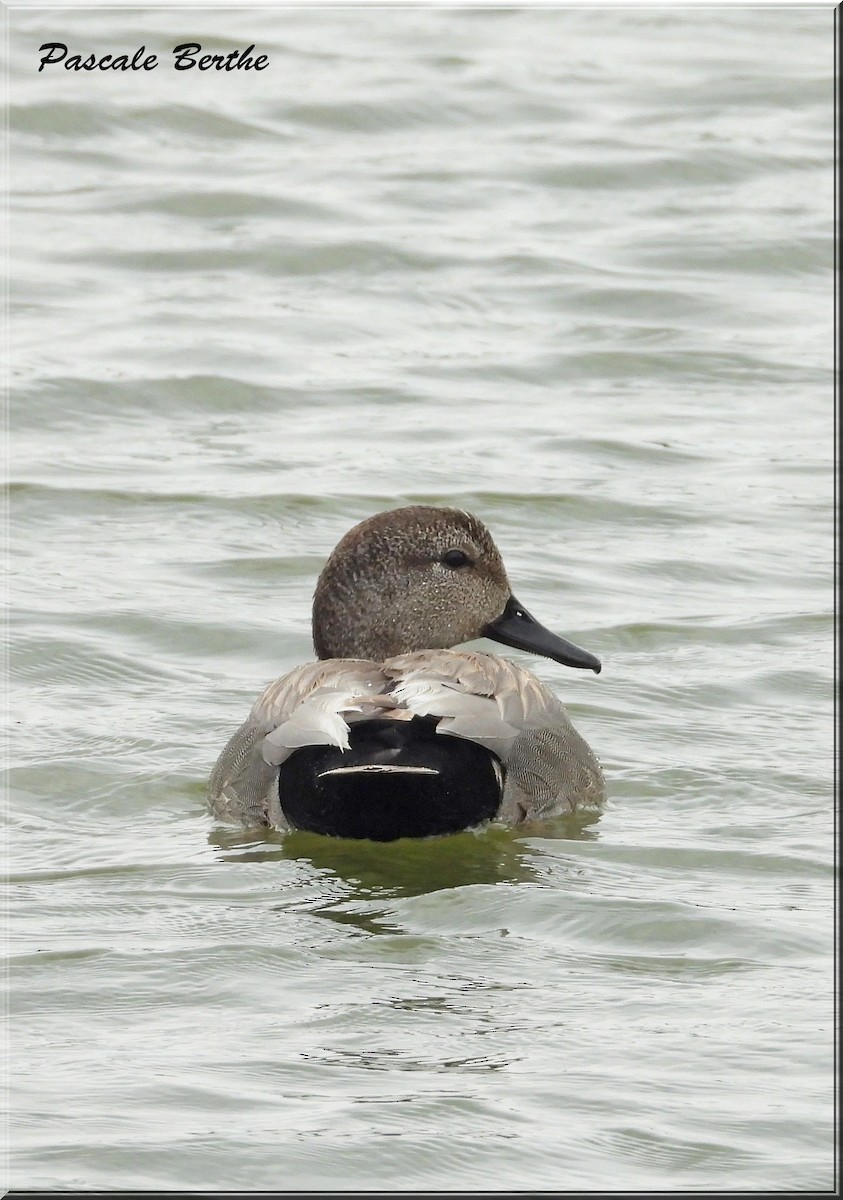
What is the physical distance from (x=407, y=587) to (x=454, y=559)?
7.4 inches

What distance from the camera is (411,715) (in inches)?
226

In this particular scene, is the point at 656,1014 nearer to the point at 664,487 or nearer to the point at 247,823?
the point at 247,823

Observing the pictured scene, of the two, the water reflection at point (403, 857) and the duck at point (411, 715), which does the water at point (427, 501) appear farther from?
the duck at point (411, 715)

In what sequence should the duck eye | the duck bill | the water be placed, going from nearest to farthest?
1. the water
2. the duck eye
3. the duck bill

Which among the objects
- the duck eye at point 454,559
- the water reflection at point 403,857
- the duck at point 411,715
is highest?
the duck eye at point 454,559

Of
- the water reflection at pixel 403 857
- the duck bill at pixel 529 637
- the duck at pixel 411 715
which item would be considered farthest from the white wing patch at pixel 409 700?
the duck bill at pixel 529 637

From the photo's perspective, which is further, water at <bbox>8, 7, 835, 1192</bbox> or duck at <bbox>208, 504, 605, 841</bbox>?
duck at <bbox>208, 504, 605, 841</bbox>

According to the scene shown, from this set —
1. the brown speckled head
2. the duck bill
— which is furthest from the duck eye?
the duck bill

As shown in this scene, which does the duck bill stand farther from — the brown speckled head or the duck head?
the brown speckled head

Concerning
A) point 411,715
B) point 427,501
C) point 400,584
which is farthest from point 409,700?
point 427,501

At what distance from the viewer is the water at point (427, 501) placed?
15.4 ft

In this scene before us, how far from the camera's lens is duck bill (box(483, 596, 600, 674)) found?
7273mm

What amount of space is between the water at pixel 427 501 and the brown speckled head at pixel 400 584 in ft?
2.14

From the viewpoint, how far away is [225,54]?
16.8 m
